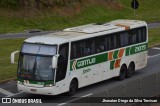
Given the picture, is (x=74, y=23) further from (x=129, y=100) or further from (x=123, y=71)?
(x=129, y=100)

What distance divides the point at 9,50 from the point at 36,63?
53.0 ft

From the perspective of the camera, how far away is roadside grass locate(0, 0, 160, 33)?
57.8m

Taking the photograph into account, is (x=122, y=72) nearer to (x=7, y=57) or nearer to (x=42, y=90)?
(x=42, y=90)

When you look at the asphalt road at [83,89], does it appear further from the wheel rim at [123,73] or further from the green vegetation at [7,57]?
the green vegetation at [7,57]

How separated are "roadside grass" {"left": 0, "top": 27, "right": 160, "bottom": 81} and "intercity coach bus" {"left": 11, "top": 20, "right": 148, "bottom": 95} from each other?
5.05 metres

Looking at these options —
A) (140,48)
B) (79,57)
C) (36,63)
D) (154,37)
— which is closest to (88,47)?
(79,57)

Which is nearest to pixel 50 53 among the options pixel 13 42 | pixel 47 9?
pixel 13 42

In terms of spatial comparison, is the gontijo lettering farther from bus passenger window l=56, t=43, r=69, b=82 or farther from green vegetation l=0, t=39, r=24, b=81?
green vegetation l=0, t=39, r=24, b=81

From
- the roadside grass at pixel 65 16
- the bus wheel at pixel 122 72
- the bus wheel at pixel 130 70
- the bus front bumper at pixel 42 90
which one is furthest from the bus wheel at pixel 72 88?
the roadside grass at pixel 65 16

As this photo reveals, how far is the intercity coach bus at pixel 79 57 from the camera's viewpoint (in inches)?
880

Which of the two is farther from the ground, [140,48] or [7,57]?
[140,48]

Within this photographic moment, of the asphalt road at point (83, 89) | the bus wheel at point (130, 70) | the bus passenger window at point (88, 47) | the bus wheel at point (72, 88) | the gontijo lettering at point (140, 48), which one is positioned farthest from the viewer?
the gontijo lettering at point (140, 48)

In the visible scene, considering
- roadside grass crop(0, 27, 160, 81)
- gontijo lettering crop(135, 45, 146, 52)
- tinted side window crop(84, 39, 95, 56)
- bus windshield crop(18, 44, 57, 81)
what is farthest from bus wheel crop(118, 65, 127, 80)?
bus windshield crop(18, 44, 57, 81)

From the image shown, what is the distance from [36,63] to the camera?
73.5 ft
